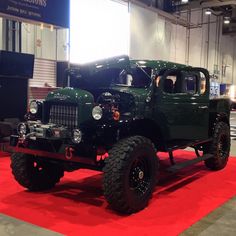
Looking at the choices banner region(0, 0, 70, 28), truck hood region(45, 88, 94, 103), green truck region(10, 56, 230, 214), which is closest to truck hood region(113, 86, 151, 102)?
green truck region(10, 56, 230, 214)

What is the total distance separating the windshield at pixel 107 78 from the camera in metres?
A: 5.10

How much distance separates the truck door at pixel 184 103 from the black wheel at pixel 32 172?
1.61 m

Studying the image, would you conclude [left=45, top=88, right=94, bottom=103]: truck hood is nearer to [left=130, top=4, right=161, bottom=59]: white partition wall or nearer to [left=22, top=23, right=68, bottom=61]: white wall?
[left=22, top=23, right=68, bottom=61]: white wall

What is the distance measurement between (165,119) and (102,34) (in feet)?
29.6

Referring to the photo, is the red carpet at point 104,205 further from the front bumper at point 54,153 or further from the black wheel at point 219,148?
the front bumper at point 54,153

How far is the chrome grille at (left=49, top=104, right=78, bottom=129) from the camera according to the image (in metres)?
4.28

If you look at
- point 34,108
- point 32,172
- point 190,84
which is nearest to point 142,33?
point 190,84

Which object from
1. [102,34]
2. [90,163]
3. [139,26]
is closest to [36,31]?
[102,34]

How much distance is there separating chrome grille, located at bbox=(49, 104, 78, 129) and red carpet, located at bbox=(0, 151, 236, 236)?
0.94m

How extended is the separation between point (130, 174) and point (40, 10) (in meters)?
4.85

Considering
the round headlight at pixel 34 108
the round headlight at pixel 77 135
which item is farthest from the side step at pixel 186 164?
the round headlight at pixel 34 108

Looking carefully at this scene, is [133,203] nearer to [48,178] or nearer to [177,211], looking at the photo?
[177,211]

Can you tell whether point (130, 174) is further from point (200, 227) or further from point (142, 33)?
point (142, 33)

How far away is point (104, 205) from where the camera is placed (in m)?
4.38
